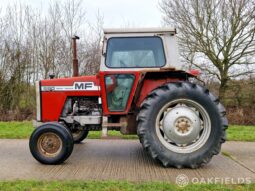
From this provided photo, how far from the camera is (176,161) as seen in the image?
5406mm

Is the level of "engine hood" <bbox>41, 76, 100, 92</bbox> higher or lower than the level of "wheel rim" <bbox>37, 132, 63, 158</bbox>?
higher

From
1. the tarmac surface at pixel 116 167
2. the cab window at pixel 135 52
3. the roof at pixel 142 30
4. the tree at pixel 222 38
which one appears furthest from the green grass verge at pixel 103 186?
the tree at pixel 222 38

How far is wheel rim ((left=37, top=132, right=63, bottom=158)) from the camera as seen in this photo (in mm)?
5699

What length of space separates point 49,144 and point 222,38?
1460 cm

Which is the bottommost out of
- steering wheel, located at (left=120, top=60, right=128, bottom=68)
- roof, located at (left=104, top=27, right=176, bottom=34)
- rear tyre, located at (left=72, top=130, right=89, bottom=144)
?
rear tyre, located at (left=72, top=130, right=89, bottom=144)

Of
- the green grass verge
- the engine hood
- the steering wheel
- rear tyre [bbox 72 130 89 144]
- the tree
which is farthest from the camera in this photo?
the tree

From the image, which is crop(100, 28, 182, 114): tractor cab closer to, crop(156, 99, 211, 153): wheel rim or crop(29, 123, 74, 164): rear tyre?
crop(156, 99, 211, 153): wheel rim

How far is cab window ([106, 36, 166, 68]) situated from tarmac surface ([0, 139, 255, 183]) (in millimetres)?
1505

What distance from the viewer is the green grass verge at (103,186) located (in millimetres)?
4203

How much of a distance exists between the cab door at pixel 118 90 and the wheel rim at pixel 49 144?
858mm

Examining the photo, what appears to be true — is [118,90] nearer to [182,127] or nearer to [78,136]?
[182,127]

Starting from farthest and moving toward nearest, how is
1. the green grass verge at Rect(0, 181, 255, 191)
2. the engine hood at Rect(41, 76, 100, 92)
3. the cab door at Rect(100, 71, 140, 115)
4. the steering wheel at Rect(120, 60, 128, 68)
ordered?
the engine hood at Rect(41, 76, 100, 92), the steering wheel at Rect(120, 60, 128, 68), the cab door at Rect(100, 71, 140, 115), the green grass verge at Rect(0, 181, 255, 191)

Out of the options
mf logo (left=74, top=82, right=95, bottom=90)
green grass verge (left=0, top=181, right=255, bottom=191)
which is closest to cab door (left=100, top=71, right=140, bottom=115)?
mf logo (left=74, top=82, right=95, bottom=90)

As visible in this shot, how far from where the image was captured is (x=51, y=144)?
18.7ft
